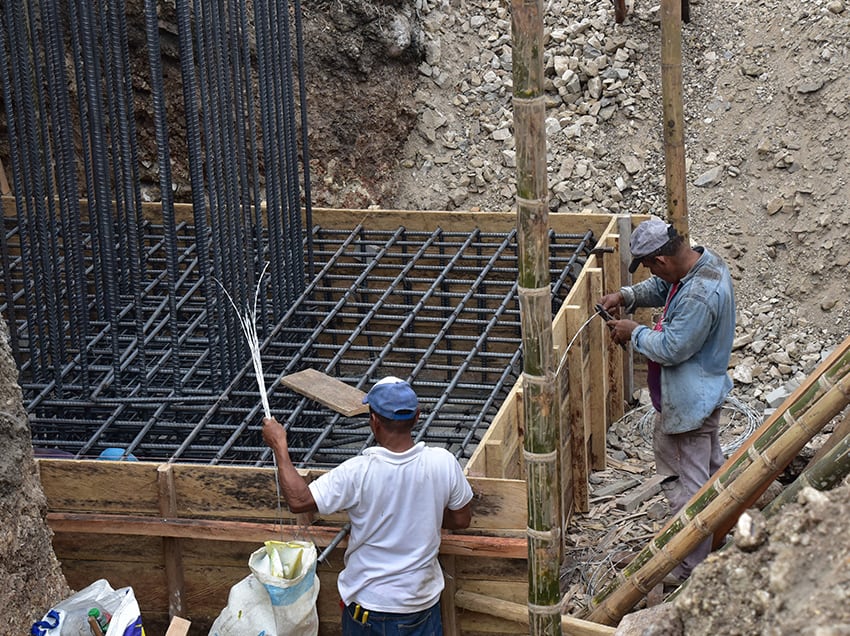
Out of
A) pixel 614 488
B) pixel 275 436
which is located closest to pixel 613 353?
pixel 614 488

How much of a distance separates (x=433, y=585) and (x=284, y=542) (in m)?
0.67

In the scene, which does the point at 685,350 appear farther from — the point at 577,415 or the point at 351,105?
the point at 351,105

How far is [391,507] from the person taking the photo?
441cm

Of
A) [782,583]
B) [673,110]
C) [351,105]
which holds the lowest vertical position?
[782,583]

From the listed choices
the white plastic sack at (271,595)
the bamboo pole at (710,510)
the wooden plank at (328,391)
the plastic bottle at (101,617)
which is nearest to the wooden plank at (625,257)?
the wooden plank at (328,391)

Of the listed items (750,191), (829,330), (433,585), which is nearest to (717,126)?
(750,191)

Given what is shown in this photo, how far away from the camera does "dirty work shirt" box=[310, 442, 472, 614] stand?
4391 millimetres

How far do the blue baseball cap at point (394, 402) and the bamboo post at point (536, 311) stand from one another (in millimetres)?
602

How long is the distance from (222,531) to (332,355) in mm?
3158

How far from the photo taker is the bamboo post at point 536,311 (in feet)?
11.4

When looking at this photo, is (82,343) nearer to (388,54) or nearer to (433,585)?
(433,585)

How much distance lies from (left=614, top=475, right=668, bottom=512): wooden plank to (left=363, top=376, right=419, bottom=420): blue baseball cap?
3.18 meters

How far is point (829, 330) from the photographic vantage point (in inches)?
364

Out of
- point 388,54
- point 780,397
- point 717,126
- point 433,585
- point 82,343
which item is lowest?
point 780,397
